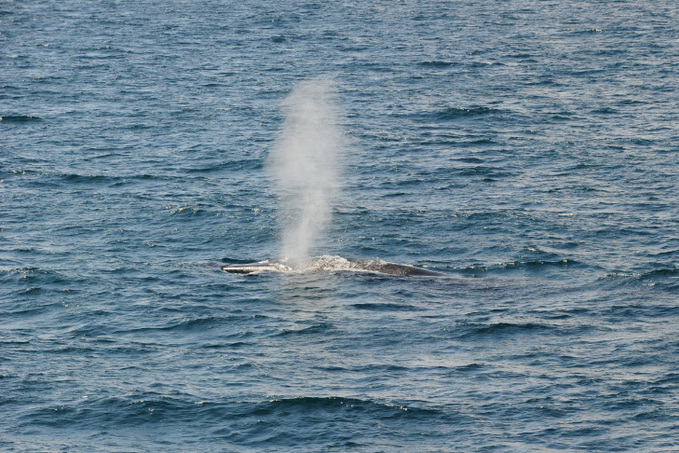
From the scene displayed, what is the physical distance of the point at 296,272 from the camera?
51.5 meters

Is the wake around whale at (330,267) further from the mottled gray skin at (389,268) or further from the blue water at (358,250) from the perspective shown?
the blue water at (358,250)

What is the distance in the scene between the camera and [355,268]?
51.6 meters

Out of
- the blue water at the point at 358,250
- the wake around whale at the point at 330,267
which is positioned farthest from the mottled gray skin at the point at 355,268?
the blue water at the point at 358,250

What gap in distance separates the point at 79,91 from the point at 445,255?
152 feet

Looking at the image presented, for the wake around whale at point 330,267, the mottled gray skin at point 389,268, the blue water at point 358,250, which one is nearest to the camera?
the blue water at point 358,250

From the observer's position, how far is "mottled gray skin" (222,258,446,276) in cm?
5078

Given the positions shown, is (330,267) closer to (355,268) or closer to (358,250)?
(355,268)

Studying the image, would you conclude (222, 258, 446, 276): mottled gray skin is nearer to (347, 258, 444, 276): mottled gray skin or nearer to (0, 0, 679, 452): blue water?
(347, 258, 444, 276): mottled gray skin

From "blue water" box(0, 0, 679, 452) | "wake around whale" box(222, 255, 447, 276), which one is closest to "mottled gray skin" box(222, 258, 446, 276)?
"wake around whale" box(222, 255, 447, 276)

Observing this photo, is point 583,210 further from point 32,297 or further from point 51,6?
point 51,6

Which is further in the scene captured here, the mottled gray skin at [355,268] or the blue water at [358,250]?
the mottled gray skin at [355,268]

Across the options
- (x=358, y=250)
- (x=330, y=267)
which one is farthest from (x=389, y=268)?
(x=358, y=250)

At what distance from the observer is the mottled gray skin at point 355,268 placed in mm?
50781

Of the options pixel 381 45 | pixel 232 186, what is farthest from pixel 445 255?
pixel 381 45
